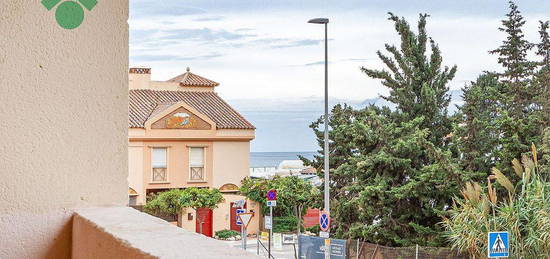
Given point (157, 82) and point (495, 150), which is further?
point (157, 82)

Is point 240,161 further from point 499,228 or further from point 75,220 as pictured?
point 75,220

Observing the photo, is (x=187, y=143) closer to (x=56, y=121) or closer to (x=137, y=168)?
(x=137, y=168)

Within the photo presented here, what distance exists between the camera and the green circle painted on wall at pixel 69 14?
1.79 m

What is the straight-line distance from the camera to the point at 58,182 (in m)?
1.78

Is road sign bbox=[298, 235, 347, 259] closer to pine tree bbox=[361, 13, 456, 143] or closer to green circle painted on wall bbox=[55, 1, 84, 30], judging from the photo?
pine tree bbox=[361, 13, 456, 143]

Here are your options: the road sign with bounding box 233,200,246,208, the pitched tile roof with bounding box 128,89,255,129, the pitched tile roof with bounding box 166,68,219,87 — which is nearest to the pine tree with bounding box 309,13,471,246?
the road sign with bounding box 233,200,246,208

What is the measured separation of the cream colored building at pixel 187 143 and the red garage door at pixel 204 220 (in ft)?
0.11

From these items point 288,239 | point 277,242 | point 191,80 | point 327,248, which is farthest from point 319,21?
point 191,80

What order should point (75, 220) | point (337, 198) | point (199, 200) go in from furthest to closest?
point (199, 200)
point (337, 198)
point (75, 220)

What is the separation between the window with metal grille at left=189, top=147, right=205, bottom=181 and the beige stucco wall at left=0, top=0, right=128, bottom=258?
74.0 ft

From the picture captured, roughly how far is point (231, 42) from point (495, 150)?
36189mm

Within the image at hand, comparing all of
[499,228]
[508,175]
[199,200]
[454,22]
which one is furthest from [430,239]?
[454,22]

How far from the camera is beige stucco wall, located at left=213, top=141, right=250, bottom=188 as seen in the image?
24828mm

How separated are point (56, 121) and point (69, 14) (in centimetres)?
27
